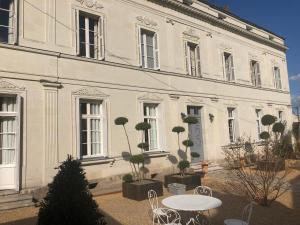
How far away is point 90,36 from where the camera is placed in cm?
1007

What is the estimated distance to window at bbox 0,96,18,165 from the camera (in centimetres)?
780

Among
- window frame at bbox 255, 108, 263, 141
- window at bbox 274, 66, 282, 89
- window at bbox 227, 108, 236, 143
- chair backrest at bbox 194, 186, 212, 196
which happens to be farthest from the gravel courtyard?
window at bbox 274, 66, 282, 89

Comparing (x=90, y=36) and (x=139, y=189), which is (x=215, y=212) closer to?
(x=139, y=189)

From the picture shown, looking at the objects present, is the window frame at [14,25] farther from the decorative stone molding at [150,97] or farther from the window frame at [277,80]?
the window frame at [277,80]

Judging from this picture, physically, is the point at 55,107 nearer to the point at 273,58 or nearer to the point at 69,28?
the point at 69,28

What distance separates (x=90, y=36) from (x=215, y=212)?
6.93 meters

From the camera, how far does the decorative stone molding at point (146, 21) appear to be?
1145 centimetres

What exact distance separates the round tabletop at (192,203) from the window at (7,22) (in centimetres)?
614

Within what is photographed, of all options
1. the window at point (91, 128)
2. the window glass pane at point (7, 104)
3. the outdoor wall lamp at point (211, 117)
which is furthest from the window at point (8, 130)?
the outdoor wall lamp at point (211, 117)

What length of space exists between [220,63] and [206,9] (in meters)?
2.81

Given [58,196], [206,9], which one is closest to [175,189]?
[58,196]

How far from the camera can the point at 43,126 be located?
27.2ft

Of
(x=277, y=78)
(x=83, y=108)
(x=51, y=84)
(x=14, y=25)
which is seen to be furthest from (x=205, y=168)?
(x=277, y=78)

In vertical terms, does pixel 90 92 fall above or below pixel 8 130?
above
